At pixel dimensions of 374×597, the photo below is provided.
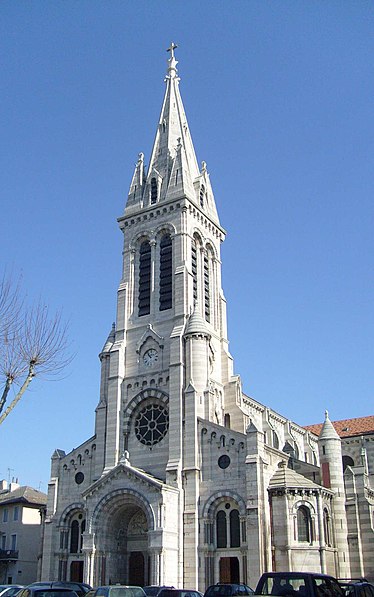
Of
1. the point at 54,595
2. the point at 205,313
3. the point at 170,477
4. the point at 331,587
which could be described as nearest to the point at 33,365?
the point at 54,595

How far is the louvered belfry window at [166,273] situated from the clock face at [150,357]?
11.8ft

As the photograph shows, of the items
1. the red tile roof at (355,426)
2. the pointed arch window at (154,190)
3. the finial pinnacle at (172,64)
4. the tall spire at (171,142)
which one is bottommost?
the red tile roof at (355,426)

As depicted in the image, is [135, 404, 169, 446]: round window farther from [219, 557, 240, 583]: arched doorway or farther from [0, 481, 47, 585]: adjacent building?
[0, 481, 47, 585]: adjacent building

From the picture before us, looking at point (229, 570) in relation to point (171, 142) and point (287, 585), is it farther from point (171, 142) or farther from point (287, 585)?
point (171, 142)

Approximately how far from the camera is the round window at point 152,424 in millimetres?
45519

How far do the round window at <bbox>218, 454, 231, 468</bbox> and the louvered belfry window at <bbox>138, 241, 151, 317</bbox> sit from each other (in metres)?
14.1

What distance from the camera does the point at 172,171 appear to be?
5466cm

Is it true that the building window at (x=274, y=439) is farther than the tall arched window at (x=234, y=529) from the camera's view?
Yes

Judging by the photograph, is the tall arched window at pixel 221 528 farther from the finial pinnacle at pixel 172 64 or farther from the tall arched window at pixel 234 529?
the finial pinnacle at pixel 172 64

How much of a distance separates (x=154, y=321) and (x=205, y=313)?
449cm

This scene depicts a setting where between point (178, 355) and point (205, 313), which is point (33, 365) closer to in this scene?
point (178, 355)

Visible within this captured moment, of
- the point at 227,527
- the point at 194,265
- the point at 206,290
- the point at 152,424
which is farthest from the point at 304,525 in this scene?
the point at 194,265

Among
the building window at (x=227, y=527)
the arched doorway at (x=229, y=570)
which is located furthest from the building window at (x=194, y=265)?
the arched doorway at (x=229, y=570)

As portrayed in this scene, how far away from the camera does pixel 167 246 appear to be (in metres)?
52.2
